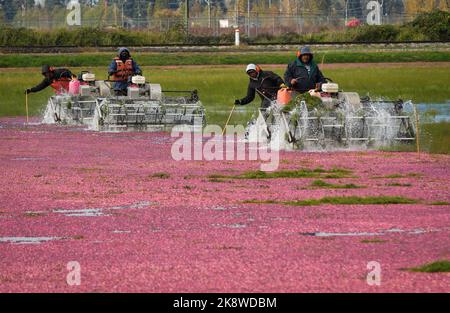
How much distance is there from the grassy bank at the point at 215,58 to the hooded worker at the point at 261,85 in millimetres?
39706

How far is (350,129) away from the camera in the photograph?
2809cm

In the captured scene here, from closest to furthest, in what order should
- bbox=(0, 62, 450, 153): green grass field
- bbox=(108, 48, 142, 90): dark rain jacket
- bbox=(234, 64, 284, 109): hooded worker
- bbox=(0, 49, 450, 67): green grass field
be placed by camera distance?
1. bbox=(234, 64, 284, 109): hooded worker
2. bbox=(108, 48, 142, 90): dark rain jacket
3. bbox=(0, 62, 450, 153): green grass field
4. bbox=(0, 49, 450, 67): green grass field

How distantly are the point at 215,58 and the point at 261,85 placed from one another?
46.3 meters

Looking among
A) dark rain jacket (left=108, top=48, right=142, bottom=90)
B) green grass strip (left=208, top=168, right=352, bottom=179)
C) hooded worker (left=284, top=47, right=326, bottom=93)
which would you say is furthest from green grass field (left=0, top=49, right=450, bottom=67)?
green grass strip (left=208, top=168, right=352, bottom=179)

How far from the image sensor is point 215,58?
78.1 metres

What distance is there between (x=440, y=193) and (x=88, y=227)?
5234mm

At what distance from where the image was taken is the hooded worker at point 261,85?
31.5 meters

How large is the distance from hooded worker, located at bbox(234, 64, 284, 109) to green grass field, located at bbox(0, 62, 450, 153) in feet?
17.2

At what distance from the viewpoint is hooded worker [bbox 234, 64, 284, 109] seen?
103ft

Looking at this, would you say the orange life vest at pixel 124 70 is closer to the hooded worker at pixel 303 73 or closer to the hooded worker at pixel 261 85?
the hooded worker at pixel 261 85

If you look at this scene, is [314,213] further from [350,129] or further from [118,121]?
[118,121]

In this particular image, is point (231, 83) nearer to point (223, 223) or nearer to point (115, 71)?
point (115, 71)

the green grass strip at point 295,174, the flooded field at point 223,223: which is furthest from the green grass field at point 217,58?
the green grass strip at point 295,174

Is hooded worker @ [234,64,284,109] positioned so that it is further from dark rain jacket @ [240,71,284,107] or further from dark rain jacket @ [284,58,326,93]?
dark rain jacket @ [284,58,326,93]
